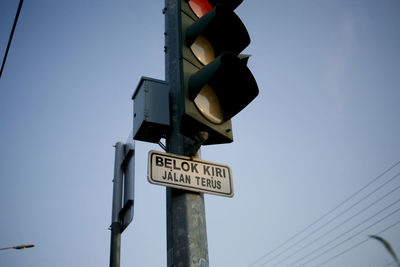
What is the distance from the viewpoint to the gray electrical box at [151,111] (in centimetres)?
284

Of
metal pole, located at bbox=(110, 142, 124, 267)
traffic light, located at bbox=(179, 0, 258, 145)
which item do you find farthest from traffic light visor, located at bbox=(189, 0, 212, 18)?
metal pole, located at bbox=(110, 142, 124, 267)

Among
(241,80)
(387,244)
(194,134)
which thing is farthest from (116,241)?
(387,244)

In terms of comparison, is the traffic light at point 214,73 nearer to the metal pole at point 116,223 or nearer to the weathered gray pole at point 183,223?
the weathered gray pole at point 183,223

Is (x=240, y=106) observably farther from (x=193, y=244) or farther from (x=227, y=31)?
(x=193, y=244)

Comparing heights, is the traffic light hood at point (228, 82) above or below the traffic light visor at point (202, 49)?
below

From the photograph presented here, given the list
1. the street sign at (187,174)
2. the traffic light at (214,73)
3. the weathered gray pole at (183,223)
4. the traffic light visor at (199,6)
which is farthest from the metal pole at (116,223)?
the traffic light visor at (199,6)

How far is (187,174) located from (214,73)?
2.22 feet

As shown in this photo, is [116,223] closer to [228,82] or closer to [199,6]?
[228,82]

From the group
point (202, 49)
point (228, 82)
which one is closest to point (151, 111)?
point (202, 49)

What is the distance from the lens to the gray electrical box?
9.31 ft

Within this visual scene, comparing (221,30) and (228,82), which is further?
(221,30)

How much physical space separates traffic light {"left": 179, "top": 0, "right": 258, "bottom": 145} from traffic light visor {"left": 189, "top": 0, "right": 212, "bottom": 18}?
0.18 ft

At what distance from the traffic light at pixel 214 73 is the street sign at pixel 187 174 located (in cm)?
19

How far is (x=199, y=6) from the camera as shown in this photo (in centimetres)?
275
